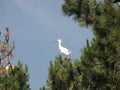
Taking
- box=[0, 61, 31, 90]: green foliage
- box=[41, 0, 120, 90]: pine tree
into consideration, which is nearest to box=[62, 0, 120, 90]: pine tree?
box=[41, 0, 120, 90]: pine tree

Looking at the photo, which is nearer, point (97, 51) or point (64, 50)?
point (97, 51)

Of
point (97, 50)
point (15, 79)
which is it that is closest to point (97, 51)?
point (97, 50)

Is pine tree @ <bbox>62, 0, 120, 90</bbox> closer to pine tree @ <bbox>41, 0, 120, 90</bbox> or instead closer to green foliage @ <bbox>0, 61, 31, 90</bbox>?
pine tree @ <bbox>41, 0, 120, 90</bbox>

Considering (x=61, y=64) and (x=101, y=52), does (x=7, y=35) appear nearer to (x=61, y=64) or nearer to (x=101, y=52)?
(x=61, y=64)

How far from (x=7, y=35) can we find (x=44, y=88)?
3.69m

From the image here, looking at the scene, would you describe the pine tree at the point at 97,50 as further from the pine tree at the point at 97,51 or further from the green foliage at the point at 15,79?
the green foliage at the point at 15,79

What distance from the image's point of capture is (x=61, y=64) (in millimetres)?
12344

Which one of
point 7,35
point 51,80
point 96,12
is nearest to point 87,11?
point 96,12

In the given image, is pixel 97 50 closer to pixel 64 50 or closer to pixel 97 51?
pixel 97 51

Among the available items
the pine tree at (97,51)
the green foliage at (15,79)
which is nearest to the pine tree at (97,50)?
the pine tree at (97,51)

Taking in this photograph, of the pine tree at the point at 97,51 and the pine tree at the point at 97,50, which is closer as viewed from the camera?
the pine tree at the point at 97,50

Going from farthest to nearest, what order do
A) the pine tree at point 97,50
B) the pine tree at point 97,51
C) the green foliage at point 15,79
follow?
1. the green foliage at point 15,79
2. the pine tree at point 97,51
3. the pine tree at point 97,50

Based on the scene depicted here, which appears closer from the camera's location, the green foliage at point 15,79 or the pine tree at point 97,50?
the pine tree at point 97,50

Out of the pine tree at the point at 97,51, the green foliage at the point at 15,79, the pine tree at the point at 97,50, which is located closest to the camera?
the pine tree at the point at 97,50
